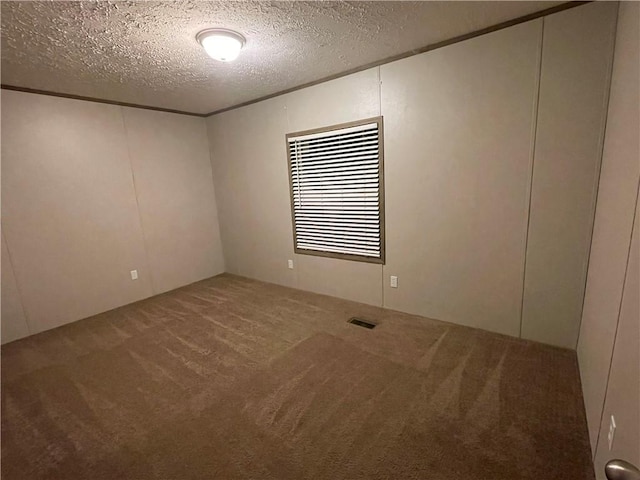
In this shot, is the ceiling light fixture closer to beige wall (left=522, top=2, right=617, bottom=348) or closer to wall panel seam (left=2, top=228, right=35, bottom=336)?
beige wall (left=522, top=2, right=617, bottom=348)

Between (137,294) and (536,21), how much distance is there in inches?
196

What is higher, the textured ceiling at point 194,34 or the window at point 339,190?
the textured ceiling at point 194,34

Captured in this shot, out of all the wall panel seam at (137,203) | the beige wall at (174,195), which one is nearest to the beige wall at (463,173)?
the beige wall at (174,195)

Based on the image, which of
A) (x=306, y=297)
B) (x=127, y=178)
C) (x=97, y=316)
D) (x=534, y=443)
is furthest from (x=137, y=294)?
(x=534, y=443)

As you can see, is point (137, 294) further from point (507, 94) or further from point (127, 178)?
point (507, 94)

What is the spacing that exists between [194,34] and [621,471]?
9.46 feet

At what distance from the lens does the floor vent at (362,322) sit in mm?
2946

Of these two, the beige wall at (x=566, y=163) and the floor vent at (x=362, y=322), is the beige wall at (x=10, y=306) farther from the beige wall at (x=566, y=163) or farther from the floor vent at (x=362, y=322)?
the beige wall at (x=566, y=163)

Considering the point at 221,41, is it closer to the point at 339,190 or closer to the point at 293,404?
the point at 339,190

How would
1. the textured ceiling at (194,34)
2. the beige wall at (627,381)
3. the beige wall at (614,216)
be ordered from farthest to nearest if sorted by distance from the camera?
the textured ceiling at (194,34)
the beige wall at (614,216)
the beige wall at (627,381)

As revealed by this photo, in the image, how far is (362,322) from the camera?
9.95 feet

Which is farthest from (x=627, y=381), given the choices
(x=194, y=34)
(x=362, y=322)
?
(x=194, y=34)

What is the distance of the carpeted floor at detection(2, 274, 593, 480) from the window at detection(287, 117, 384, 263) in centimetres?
92

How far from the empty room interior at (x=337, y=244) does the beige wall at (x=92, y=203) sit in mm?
24
